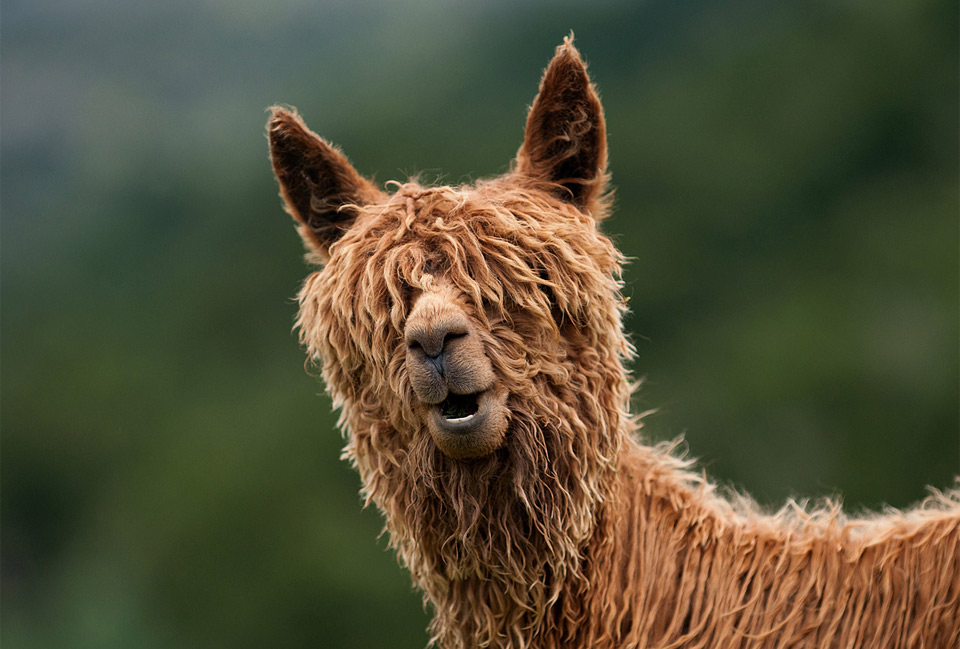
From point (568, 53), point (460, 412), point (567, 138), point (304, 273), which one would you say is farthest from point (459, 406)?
point (304, 273)

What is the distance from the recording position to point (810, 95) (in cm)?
1365

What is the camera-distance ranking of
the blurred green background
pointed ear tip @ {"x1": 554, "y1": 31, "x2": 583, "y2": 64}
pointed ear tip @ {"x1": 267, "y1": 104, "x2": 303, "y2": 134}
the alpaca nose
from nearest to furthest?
the alpaca nose < pointed ear tip @ {"x1": 554, "y1": 31, "x2": 583, "y2": 64} < pointed ear tip @ {"x1": 267, "y1": 104, "x2": 303, "y2": 134} < the blurred green background

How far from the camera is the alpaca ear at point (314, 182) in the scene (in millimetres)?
2996

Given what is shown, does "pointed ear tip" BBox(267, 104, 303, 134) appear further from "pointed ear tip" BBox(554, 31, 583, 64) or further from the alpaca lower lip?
the alpaca lower lip

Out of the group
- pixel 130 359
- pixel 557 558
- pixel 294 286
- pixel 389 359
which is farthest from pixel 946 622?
pixel 130 359

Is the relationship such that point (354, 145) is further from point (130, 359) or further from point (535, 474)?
point (535, 474)

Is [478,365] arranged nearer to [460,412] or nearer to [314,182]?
[460,412]

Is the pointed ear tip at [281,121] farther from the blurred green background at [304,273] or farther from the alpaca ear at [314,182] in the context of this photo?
the blurred green background at [304,273]

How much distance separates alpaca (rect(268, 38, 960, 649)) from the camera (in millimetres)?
2379

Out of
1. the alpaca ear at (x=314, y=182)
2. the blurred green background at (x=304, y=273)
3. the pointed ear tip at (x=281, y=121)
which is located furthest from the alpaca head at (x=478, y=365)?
the blurred green background at (x=304, y=273)

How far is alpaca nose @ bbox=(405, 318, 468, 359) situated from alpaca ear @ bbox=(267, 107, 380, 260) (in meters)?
0.82

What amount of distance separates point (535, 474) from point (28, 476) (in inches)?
494

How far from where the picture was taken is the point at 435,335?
2.30 m

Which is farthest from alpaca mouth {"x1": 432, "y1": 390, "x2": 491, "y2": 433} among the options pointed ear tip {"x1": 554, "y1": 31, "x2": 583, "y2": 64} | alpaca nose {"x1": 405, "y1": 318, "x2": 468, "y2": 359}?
pointed ear tip {"x1": 554, "y1": 31, "x2": 583, "y2": 64}
